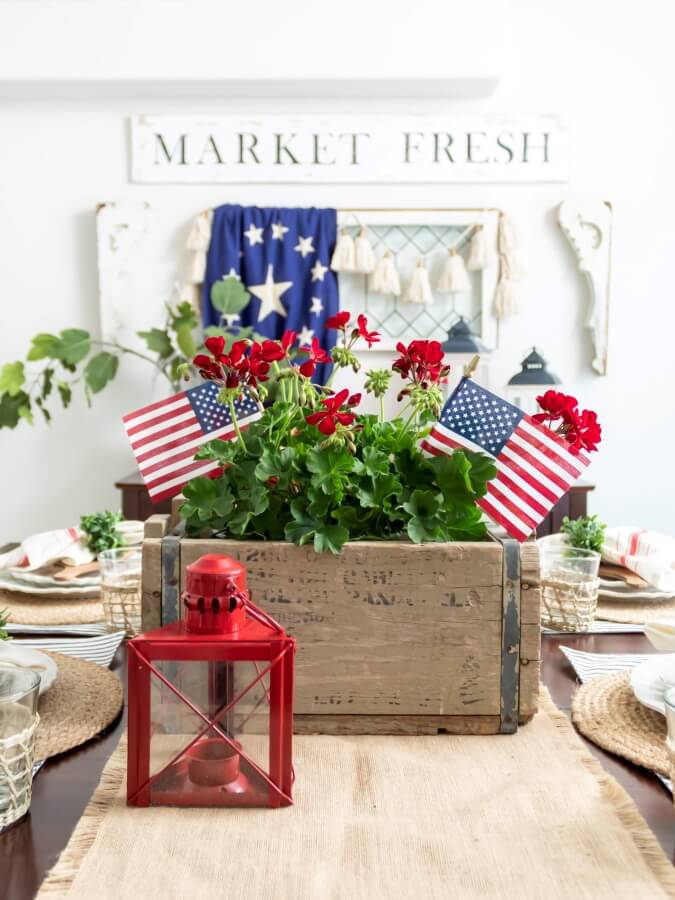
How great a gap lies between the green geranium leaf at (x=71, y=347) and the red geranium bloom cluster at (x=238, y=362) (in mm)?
2375

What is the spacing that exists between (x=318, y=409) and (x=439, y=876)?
1.59ft

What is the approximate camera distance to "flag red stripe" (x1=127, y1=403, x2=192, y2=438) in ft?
3.63

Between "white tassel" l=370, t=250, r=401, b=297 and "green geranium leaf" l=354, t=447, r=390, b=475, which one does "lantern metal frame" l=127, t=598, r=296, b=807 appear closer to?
"green geranium leaf" l=354, t=447, r=390, b=475

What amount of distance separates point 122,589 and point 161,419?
26cm

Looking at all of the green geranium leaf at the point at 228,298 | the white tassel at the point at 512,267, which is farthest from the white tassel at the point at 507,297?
the green geranium leaf at the point at 228,298

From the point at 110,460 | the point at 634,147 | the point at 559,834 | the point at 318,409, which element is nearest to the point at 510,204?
the point at 634,147

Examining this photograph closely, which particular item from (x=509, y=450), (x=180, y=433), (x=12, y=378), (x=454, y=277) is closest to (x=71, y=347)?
(x=12, y=378)

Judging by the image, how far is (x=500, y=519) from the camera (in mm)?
957

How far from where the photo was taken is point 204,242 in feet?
10.5

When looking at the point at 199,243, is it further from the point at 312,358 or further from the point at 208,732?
the point at 208,732

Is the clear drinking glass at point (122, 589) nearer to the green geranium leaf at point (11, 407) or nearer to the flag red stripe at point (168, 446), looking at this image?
the flag red stripe at point (168, 446)

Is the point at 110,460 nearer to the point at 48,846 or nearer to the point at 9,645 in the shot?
the point at 9,645

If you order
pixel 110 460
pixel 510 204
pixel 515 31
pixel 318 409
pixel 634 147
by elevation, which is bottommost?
pixel 110 460

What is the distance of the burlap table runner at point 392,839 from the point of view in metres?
0.62
